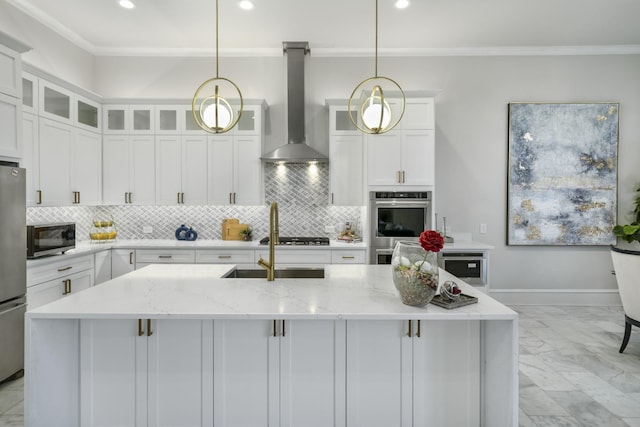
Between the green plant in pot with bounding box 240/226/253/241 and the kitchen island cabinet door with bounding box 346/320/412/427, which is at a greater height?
the green plant in pot with bounding box 240/226/253/241

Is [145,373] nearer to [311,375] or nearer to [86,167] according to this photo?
[311,375]

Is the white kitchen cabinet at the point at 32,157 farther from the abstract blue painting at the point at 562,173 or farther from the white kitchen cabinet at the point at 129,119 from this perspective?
the abstract blue painting at the point at 562,173

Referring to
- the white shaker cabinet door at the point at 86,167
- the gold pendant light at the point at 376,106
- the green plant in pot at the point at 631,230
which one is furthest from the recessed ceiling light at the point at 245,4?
the green plant in pot at the point at 631,230

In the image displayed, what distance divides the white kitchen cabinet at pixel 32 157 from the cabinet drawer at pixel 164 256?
1151mm

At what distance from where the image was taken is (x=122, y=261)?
434 centimetres

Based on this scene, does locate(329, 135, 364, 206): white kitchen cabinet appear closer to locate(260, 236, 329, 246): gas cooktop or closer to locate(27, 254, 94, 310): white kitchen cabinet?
locate(260, 236, 329, 246): gas cooktop

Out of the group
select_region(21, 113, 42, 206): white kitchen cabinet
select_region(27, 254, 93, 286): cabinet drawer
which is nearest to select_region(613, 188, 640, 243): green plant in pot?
select_region(27, 254, 93, 286): cabinet drawer

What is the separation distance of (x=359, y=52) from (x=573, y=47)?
281 cm

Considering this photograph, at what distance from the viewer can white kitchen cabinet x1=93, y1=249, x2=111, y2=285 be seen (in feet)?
13.6

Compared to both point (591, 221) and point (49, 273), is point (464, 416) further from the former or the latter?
point (591, 221)

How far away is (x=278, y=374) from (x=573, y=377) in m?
2.50

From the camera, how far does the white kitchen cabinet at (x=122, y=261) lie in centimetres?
433

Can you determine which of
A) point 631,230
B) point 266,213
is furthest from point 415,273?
point 631,230

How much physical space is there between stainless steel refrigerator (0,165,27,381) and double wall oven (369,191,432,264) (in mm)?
3266
